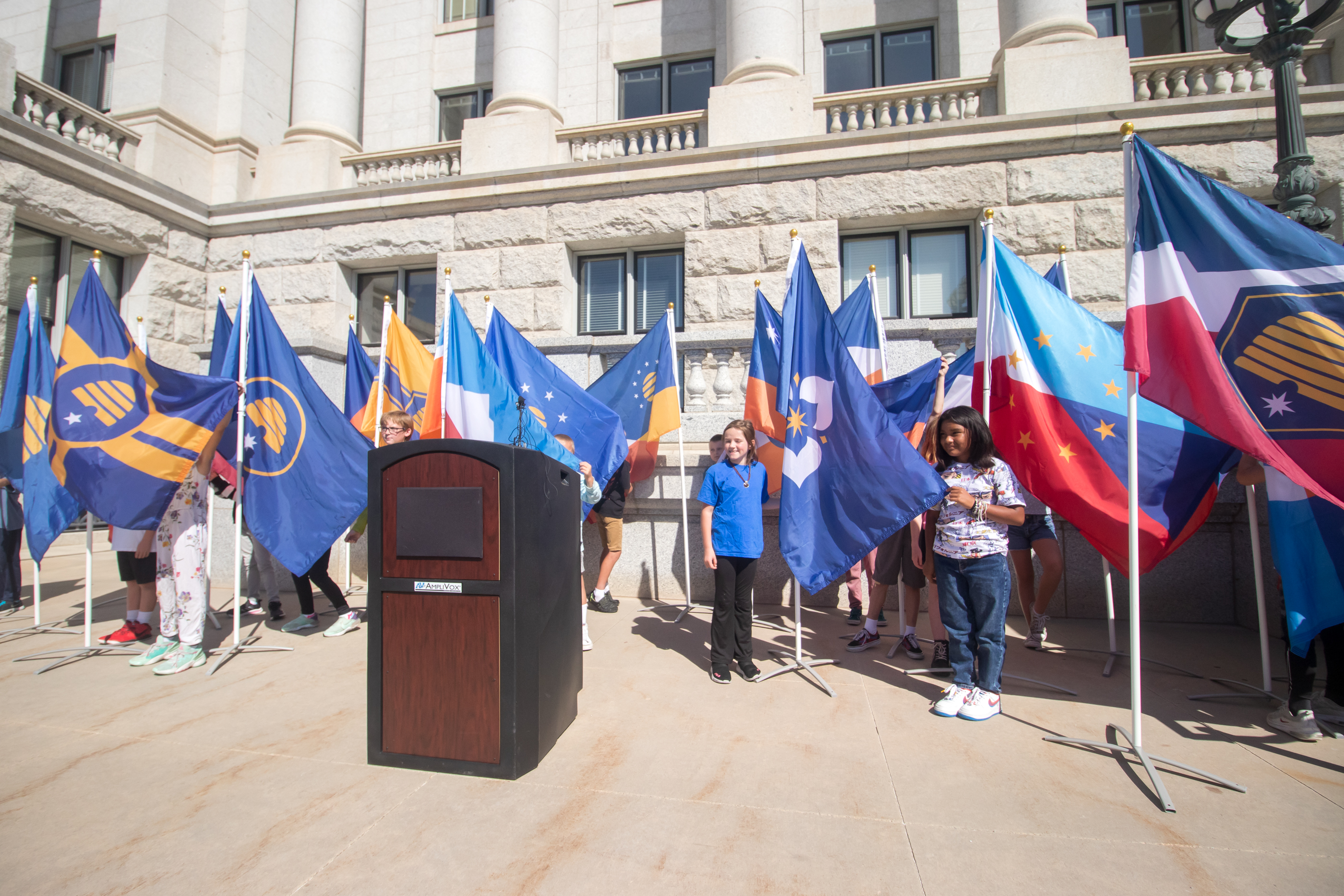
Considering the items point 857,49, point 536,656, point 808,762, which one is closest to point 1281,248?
point 808,762

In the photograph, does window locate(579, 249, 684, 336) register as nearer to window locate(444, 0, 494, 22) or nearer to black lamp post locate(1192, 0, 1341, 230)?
window locate(444, 0, 494, 22)

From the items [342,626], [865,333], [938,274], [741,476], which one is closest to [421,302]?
[342,626]

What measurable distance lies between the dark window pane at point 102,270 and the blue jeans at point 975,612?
11.4m

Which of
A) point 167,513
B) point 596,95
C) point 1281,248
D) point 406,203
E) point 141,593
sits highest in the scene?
point 596,95

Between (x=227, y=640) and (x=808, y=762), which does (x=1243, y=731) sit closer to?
(x=808, y=762)

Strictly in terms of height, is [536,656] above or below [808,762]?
above

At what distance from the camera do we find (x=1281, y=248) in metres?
3.41

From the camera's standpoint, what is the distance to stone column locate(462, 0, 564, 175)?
33.6 feet

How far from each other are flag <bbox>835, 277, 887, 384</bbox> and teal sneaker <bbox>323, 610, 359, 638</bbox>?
520cm

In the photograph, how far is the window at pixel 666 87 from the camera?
38.2 feet

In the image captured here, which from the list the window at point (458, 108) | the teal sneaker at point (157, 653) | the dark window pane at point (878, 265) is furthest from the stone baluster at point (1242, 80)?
the teal sneaker at point (157, 653)

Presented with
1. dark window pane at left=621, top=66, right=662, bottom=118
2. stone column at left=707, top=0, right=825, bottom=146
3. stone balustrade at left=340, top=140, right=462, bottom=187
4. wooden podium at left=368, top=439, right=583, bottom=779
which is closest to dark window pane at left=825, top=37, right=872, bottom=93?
stone column at left=707, top=0, right=825, bottom=146

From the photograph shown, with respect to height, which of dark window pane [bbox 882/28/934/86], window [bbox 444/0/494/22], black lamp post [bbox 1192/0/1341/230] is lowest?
black lamp post [bbox 1192/0/1341/230]

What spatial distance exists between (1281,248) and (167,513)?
7.14m
